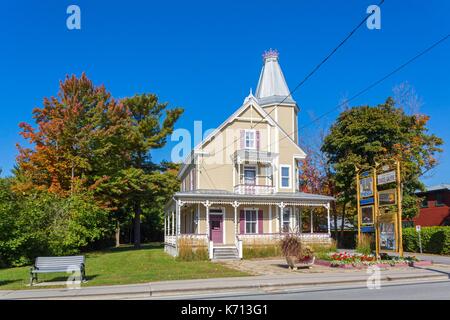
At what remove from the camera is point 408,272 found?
15977 mm

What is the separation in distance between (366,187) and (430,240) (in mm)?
10461

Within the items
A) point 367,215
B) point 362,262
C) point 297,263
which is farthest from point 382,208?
point 297,263

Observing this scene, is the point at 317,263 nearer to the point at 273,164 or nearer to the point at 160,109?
the point at 273,164

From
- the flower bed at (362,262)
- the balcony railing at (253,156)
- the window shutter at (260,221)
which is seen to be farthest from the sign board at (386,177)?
the window shutter at (260,221)

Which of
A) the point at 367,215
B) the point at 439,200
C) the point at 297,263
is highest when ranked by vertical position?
the point at 439,200

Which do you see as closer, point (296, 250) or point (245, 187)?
point (296, 250)

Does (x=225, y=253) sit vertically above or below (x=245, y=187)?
below

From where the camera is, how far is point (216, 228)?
95.1 feet

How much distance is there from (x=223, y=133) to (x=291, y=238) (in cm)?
1382

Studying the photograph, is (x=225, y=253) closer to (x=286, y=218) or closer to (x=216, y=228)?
(x=216, y=228)

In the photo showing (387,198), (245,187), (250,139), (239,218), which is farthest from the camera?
(250,139)

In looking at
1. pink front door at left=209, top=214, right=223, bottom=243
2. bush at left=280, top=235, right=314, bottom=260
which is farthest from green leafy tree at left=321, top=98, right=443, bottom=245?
bush at left=280, top=235, right=314, bottom=260

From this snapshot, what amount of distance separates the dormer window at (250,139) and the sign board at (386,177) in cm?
1182

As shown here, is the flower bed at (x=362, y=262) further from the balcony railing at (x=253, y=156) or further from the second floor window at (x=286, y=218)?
the balcony railing at (x=253, y=156)
